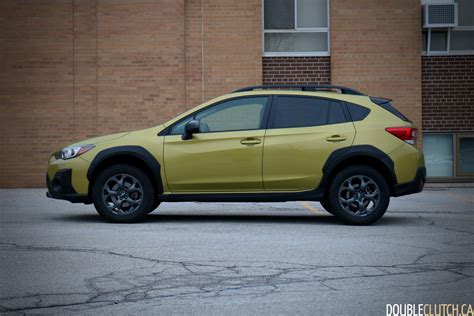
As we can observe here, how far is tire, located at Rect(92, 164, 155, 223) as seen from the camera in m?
11.0

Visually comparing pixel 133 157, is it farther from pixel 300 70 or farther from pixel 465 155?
pixel 465 155

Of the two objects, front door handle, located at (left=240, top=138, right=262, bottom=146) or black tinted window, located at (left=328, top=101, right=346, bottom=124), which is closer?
front door handle, located at (left=240, top=138, right=262, bottom=146)

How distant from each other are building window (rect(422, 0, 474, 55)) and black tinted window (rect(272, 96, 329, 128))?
1043 cm

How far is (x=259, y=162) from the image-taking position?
36.1 ft

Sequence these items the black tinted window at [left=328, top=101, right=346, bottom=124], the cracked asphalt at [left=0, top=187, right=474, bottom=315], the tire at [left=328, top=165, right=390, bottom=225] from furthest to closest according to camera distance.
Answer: the black tinted window at [left=328, top=101, right=346, bottom=124] → the tire at [left=328, top=165, right=390, bottom=225] → the cracked asphalt at [left=0, top=187, right=474, bottom=315]

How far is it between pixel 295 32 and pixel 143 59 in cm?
372

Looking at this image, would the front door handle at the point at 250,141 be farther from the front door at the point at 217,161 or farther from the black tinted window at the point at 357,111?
the black tinted window at the point at 357,111

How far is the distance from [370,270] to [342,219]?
3498mm

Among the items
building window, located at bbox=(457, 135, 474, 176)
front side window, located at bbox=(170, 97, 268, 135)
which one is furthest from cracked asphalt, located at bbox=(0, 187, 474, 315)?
building window, located at bbox=(457, 135, 474, 176)

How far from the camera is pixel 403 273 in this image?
7262mm

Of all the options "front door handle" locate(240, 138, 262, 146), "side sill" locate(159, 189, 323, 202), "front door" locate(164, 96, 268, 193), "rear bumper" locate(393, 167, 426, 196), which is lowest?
"side sill" locate(159, 189, 323, 202)

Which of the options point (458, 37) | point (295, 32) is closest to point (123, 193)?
point (295, 32)

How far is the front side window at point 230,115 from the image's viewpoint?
1116cm

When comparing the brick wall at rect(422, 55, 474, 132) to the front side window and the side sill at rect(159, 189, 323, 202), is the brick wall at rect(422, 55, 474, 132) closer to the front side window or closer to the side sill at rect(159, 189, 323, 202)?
the front side window
